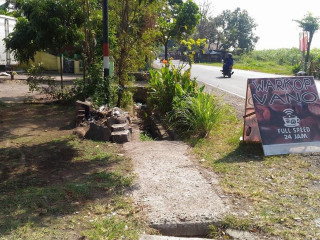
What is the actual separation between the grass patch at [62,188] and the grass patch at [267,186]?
1.14 m

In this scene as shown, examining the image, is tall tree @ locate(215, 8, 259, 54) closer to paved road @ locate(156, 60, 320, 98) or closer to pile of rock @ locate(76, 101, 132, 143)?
paved road @ locate(156, 60, 320, 98)

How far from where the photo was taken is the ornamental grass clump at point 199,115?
6973 millimetres

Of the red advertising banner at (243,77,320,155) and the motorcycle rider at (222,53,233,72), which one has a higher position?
the motorcycle rider at (222,53,233,72)

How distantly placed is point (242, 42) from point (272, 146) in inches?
2720

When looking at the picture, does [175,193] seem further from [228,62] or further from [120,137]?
[228,62]

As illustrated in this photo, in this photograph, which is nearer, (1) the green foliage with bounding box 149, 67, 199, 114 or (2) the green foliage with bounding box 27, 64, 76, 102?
(1) the green foliage with bounding box 149, 67, 199, 114

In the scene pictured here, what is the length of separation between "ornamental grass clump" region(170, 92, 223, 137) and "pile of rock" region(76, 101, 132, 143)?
1.11 m

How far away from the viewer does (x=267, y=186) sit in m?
4.43

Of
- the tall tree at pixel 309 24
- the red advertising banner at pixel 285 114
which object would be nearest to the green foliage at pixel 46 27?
the red advertising banner at pixel 285 114

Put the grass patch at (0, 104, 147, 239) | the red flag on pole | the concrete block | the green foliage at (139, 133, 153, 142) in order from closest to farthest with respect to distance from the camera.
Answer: the grass patch at (0, 104, 147, 239) < the concrete block < the green foliage at (139, 133, 153, 142) < the red flag on pole

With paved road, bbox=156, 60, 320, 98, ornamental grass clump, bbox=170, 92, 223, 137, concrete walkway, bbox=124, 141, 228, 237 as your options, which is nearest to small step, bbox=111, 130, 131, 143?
concrete walkway, bbox=124, 141, 228, 237

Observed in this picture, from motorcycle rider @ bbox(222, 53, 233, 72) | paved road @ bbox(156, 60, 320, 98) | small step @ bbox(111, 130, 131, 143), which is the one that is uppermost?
motorcycle rider @ bbox(222, 53, 233, 72)

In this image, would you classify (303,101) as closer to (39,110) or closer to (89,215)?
(89,215)

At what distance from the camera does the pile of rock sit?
6.68 meters
